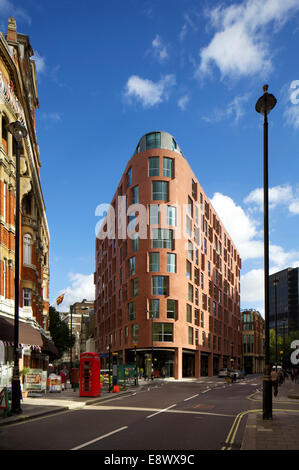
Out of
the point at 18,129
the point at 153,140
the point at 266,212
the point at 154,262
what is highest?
the point at 153,140

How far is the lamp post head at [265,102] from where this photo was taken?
16.3 m

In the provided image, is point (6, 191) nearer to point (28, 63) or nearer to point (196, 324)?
point (28, 63)

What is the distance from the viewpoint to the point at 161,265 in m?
69.6

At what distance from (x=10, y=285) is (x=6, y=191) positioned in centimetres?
534

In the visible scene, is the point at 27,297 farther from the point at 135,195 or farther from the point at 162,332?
the point at 135,195

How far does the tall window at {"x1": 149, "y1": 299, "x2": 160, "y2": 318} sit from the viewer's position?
68688 millimetres

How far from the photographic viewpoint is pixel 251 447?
33.9 ft

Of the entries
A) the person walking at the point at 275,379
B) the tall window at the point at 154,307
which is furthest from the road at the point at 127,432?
the tall window at the point at 154,307

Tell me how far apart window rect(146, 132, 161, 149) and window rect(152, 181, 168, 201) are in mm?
5883

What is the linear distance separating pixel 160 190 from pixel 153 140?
8.17 metres

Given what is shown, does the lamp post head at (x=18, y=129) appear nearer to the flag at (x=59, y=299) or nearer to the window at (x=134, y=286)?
the flag at (x=59, y=299)

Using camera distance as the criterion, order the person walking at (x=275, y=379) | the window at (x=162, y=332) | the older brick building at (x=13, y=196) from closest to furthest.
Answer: the older brick building at (x=13, y=196) < the person walking at (x=275, y=379) < the window at (x=162, y=332)

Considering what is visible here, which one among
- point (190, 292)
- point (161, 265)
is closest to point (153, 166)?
point (161, 265)

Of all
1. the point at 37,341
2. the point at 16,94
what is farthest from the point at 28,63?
the point at 37,341
